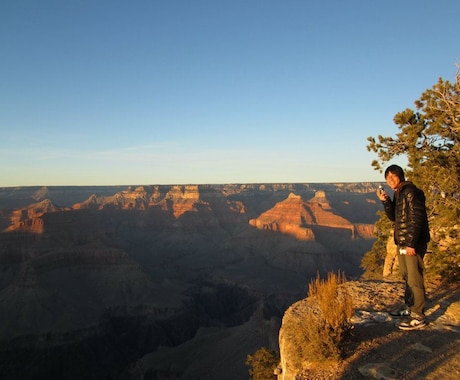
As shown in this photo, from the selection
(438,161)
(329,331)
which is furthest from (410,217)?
(438,161)

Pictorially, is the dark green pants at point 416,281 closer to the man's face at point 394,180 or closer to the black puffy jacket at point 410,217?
the black puffy jacket at point 410,217

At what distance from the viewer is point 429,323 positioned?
7.06 metres

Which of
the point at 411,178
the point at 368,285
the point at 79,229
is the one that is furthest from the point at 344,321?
the point at 79,229

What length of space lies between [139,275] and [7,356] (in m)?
25.6

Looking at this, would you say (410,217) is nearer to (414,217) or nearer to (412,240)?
(414,217)

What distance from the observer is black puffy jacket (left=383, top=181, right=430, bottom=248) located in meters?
6.75

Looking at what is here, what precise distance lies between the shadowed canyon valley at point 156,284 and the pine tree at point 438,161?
23075mm

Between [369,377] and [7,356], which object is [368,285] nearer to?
[369,377]

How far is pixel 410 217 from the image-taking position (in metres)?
6.83

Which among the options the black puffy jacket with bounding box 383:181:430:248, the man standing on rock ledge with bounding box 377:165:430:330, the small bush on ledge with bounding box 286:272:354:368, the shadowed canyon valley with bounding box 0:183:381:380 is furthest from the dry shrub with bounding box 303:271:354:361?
the shadowed canyon valley with bounding box 0:183:381:380

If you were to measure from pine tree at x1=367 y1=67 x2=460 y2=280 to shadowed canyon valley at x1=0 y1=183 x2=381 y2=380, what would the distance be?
23.1m

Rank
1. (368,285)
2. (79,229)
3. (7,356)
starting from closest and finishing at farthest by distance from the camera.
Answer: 1. (368,285)
2. (7,356)
3. (79,229)

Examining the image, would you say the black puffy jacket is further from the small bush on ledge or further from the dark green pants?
the small bush on ledge

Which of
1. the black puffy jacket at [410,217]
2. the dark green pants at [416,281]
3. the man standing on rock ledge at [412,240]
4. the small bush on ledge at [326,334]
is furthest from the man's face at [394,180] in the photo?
the small bush on ledge at [326,334]
